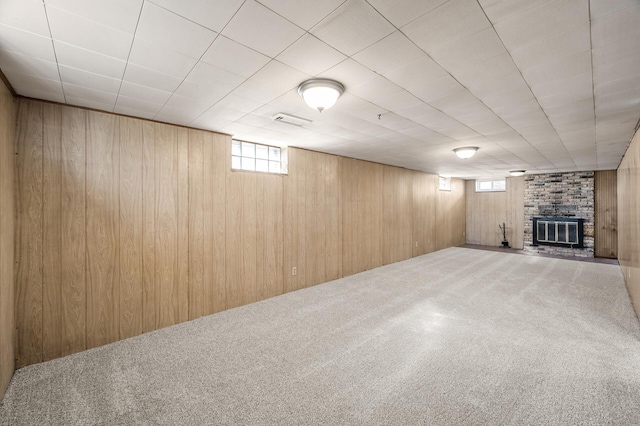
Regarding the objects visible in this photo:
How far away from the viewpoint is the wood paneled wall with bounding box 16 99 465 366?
2.66 meters

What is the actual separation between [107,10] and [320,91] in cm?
146

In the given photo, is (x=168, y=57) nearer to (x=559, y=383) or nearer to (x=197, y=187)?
(x=197, y=187)

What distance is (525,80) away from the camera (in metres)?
2.28

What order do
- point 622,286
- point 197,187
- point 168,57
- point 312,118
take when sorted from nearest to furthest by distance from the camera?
point 168,57, point 312,118, point 197,187, point 622,286

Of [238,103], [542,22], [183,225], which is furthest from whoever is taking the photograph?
[183,225]

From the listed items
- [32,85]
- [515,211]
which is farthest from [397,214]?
[32,85]

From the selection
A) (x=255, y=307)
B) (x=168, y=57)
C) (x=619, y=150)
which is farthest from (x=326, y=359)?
(x=619, y=150)

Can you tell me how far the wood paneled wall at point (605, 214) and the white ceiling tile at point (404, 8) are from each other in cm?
979

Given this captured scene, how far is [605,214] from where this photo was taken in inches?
303

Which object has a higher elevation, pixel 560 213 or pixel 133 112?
pixel 133 112

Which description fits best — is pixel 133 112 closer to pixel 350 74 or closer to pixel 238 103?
pixel 238 103

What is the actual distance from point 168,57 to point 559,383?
4.01 m

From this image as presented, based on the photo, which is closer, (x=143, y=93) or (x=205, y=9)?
(x=205, y=9)

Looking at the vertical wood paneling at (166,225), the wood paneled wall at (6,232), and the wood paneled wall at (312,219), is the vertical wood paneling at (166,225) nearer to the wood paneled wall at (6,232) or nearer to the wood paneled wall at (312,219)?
the wood paneled wall at (6,232)
